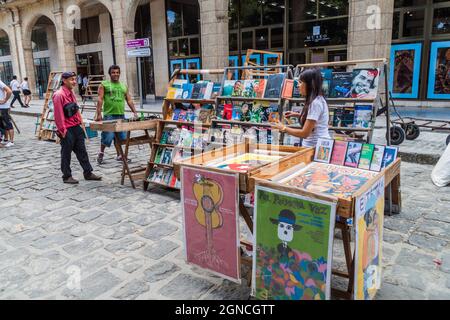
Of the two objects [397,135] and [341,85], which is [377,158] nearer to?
[341,85]

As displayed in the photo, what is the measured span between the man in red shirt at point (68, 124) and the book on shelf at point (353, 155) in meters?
4.22

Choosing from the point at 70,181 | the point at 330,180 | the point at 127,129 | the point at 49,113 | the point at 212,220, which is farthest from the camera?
the point at 49,113

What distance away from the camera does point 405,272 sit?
3.20m

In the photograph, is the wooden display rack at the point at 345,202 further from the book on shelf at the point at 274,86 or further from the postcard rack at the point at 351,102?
the book on shelf at the point at 274,86

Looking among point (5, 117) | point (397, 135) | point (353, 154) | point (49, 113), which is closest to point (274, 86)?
point (353, 154)

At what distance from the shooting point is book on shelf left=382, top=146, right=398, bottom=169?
134 inches

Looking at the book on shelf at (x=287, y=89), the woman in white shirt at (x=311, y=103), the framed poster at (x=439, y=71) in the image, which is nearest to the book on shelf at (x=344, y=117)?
the book on shelf at (x=287, y=89)

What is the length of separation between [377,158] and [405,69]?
37.2 ft

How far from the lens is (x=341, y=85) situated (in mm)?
4695

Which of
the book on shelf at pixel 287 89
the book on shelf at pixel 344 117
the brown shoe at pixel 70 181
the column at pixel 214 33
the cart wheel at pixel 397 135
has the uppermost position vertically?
the column at pixel 214 33

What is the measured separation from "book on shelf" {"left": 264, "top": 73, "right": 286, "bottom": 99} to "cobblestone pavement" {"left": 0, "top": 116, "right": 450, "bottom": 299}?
194cm

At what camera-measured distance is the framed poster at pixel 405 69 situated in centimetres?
1284

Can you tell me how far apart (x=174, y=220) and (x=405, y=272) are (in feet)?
8.23
